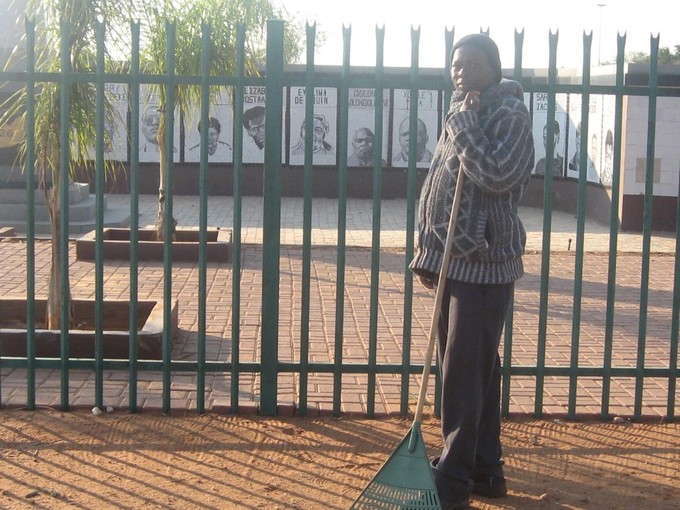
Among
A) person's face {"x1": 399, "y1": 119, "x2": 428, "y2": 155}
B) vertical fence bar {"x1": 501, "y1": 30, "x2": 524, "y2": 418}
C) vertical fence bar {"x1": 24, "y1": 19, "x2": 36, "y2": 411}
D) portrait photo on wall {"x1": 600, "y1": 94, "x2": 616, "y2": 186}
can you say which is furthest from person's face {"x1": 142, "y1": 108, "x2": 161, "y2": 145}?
vertical fence bar {"x1": 501, "y1": 30, "x2": 524, "y2": 418}

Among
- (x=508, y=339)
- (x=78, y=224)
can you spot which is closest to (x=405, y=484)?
(x=508, y=339)

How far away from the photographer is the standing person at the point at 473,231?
4277mm

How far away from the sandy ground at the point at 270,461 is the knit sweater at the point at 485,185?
1.10 meters

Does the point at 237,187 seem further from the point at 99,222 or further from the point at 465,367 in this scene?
the point at 465,367

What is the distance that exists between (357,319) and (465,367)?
4812 mm

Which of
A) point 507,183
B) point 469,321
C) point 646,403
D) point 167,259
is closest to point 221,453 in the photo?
point 167,259

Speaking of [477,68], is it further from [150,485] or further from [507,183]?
[150,485]

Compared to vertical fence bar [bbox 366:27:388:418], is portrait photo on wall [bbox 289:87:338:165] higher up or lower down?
higher up

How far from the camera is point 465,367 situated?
4.42m

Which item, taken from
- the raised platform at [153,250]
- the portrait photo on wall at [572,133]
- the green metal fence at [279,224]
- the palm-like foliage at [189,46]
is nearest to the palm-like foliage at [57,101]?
the green metal fence at [279,224]

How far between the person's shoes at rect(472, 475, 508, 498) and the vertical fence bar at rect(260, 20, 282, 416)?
1573mm

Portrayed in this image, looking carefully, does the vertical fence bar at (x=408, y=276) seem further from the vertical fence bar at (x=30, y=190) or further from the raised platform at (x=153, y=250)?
the raised platform at (x=153, y=250)

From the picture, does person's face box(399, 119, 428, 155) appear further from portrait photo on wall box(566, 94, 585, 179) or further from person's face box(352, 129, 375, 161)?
portrait photo on wall box(566, 94, 585, 179)

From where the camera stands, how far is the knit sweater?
13.9 feet
